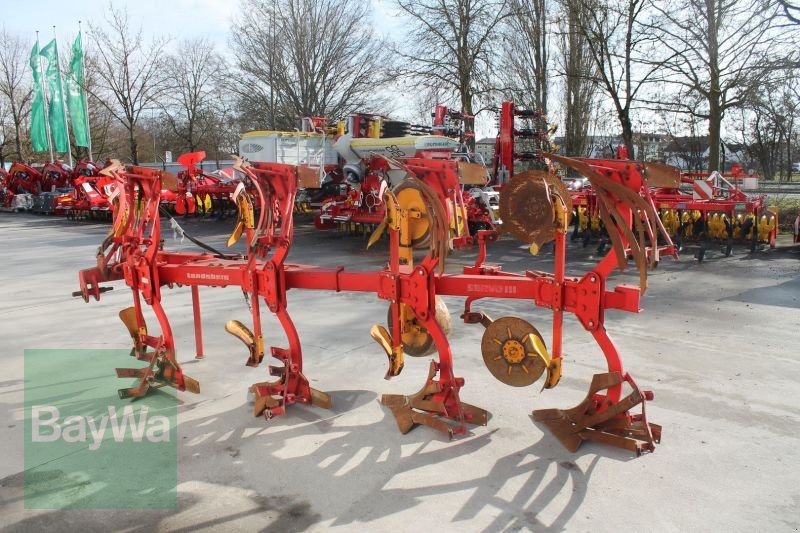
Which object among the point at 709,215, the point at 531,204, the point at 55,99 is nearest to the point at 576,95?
the point at 709,215

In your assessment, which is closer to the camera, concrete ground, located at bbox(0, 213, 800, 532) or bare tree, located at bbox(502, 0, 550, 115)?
concrete ground, located at bbox(0, 213, 800, 532)

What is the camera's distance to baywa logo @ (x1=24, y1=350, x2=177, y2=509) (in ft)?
10.4

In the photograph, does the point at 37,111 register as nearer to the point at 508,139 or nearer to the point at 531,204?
the point at 508,139

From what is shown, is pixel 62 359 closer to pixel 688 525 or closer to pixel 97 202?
pixel 688 525

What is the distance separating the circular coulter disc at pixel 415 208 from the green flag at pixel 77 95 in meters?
28.3

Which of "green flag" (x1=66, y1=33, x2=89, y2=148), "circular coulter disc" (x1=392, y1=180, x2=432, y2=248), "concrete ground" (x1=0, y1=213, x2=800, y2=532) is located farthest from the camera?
"green flag" (x1=66, y1=33, x2=89, y2=148)

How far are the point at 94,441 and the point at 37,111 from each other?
30.0 m

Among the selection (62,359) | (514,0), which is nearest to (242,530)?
(62,359)

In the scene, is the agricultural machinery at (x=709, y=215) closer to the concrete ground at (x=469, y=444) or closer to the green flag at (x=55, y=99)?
the concrete ground at (x=469, y=444)

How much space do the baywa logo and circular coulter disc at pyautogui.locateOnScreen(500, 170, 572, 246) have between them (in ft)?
7.47

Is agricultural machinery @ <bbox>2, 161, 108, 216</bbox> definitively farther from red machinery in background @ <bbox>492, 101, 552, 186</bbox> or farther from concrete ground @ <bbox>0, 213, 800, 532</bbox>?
concrete ground @ <bbox>0, 213, 800, 532</bbox>

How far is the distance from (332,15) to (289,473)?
2425cm

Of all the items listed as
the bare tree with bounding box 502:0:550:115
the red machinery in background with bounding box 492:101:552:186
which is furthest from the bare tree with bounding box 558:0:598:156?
the red machinery in background with bounding box 492:101:552:186

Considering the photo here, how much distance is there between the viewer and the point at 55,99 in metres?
28.2
